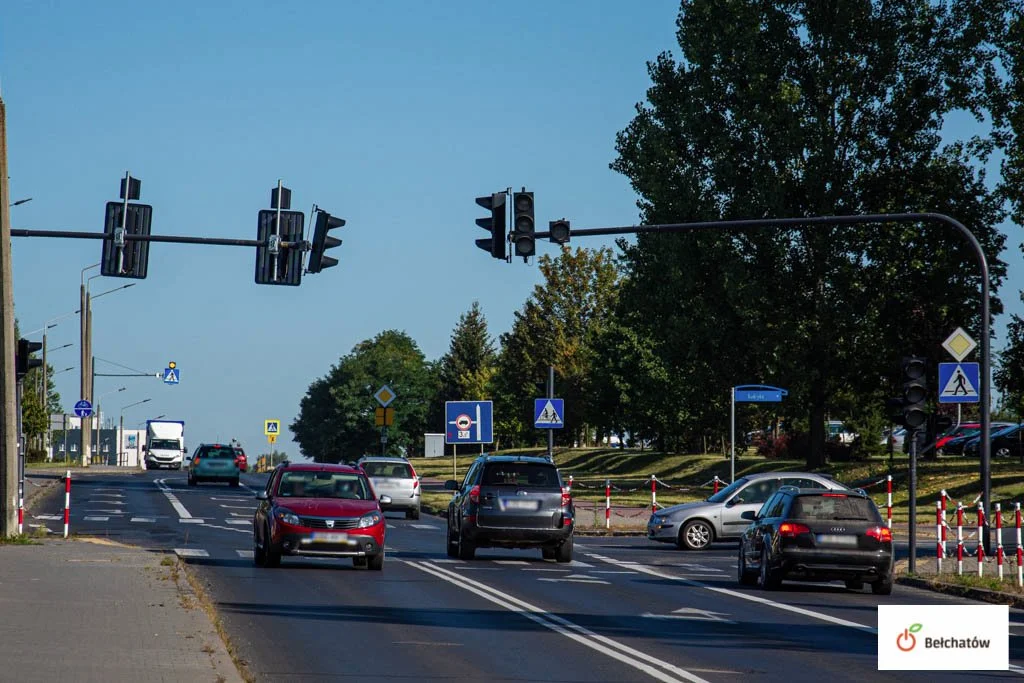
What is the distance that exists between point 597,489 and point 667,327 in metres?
6.09

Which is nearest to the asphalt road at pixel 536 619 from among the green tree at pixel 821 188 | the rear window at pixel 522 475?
the rear window at pixel 522 475

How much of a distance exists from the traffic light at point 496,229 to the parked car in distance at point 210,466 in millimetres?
41261

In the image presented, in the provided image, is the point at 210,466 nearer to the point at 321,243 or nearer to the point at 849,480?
the point at 849,480

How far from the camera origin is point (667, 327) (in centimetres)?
5625

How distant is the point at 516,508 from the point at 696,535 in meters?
6.18

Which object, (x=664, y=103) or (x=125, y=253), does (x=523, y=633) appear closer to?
(x=125, y=253)

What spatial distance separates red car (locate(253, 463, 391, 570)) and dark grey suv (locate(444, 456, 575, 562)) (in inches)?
93.1

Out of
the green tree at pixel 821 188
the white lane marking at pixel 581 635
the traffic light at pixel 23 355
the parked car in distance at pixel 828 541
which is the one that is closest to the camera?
the white lane marking at pixel 581 635

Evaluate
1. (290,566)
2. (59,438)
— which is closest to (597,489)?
(290,566)

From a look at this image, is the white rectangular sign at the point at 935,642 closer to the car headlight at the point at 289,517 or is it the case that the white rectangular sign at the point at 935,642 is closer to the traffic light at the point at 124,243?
the car headlight at the point at 289,517

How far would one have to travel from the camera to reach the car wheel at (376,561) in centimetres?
2410

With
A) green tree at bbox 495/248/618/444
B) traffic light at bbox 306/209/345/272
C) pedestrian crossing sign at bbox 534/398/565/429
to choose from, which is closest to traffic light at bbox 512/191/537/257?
traffic light at bbox 306/209/345/272

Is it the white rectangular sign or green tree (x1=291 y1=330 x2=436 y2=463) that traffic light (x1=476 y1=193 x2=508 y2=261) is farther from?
green tree (x1=291 y1=330 x2=436 y2=463)

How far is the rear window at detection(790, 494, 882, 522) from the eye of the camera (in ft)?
71.9
